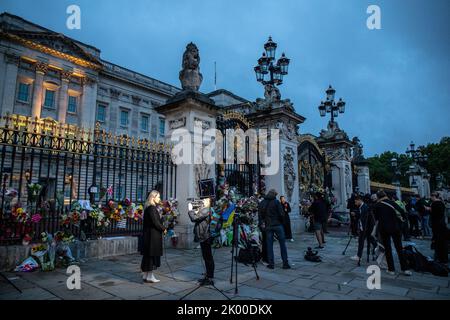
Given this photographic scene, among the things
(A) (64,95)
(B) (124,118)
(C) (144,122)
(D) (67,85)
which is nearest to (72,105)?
(A) (64,95)

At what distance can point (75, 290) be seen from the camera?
183 inches

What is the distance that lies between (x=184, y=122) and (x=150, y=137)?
103 feet

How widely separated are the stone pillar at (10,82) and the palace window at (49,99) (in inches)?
123

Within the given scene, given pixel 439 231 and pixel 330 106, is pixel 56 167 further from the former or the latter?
pixel 330 106

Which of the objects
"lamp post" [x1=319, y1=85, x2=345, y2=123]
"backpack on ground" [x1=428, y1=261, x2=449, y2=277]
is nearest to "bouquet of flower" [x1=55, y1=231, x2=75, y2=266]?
"backpack on ground" [x1=428, y1=261, x2=449, y2=277]

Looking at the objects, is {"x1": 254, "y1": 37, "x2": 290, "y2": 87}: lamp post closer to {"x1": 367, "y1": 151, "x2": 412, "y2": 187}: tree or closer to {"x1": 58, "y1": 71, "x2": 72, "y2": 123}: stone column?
{"x1": 58, "y1": 71, "x2": 72, "y2": 123}: stone column

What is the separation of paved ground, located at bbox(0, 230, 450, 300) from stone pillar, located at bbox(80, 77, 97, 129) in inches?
1179

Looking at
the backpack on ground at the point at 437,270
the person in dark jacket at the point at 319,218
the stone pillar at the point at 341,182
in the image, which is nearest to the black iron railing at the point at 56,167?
the person in dark jacket at the point at 319,218

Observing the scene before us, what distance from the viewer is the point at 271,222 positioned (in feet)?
22.1

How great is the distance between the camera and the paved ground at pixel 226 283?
4.44 m

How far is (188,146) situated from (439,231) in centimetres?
781

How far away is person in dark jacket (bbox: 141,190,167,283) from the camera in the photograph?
509 centimetres
